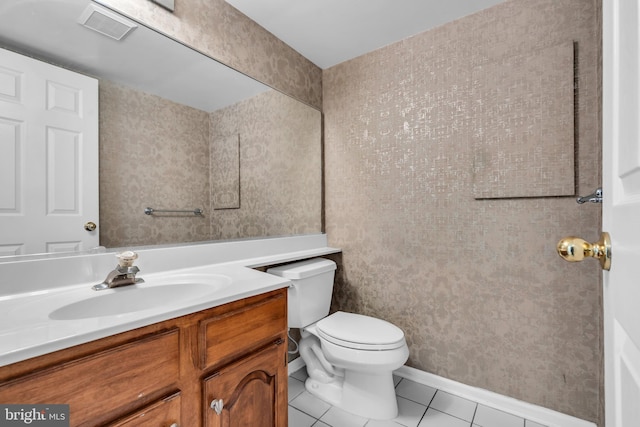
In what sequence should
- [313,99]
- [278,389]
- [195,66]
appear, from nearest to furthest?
[278,389] < [195,66] < [313,99]

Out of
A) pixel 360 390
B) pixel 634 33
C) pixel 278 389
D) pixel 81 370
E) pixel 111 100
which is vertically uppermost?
pixel 111 100

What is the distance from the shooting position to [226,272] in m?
1.27

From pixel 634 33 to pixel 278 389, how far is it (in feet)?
4.15

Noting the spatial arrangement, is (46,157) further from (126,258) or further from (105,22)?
(105,22)

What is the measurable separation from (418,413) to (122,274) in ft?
5.11

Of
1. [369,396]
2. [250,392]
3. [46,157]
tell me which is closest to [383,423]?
[369,396]

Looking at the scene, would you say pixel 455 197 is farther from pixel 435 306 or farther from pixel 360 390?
pixel 360 390

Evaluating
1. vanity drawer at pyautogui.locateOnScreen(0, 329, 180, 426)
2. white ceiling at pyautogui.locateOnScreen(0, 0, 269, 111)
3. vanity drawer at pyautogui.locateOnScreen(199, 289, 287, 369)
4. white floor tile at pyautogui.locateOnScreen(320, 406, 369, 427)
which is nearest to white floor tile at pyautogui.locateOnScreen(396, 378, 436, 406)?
white floor tile at pyautogui.locateOnScreen(320, 406, 369, 427)

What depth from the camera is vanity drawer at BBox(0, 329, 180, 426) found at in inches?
23.4

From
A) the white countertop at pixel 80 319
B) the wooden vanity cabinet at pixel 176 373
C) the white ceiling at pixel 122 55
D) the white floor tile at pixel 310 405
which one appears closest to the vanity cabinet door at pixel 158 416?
the wooden vanity cabinet at pixel 176 373

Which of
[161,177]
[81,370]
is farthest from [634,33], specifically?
[161,177]

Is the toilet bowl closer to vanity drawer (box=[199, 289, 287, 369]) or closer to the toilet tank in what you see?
the toilet tank

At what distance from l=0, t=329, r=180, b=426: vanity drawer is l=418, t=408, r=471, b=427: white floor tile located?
130cm

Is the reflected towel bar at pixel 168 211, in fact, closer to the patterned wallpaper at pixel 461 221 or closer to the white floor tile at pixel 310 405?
the patterned wallpaper at pixel 461 221
